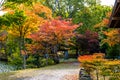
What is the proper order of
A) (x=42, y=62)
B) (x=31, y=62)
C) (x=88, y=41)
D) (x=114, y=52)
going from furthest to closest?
(x=88, y=41) → (x=31, y=62) → (x=114, y=52) → (x=42, y=62)

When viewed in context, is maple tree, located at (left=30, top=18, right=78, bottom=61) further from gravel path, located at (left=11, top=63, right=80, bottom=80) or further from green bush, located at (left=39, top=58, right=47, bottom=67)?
gravel path, located at (left=11, top=63, right=80, bottom=80)

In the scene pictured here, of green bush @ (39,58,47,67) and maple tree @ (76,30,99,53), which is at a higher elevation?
maple tree @ (76,30,99,53)

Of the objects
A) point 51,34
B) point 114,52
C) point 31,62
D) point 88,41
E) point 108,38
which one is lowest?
point 31,62

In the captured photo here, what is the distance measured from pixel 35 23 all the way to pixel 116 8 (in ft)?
54.2

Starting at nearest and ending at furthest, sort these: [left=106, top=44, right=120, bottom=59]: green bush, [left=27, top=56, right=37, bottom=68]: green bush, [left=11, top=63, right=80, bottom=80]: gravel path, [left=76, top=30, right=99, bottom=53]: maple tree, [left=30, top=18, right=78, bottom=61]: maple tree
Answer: [left=11, top=63, right=80, bottom=80]: gravel path
[left=30, top=18, right=78, bottom=61]: maple tree
[left=27, top=56, right=37, bottom=68]: green bush
[left=106, top=44, right=120, bottom=59]: green bush
[left=76, top=30, right=99, bottom=53]: maple tree

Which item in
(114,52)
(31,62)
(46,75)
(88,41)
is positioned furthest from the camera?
(88,41)

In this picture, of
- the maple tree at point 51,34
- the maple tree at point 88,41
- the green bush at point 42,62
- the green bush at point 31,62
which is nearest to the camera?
the maple tree at point 51,34

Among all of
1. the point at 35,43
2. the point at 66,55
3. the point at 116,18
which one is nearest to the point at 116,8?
the point at 116,18

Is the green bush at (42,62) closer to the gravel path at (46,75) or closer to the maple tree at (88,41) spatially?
the maple tree at (88,41)

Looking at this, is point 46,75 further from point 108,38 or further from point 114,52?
point 114,52

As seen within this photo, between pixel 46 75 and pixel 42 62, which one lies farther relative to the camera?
pixel 42 62

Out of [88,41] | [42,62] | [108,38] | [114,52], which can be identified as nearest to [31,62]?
[42,62]

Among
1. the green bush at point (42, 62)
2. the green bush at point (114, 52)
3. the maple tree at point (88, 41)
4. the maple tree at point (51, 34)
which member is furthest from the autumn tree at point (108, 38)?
the green bush at point (42, 62)

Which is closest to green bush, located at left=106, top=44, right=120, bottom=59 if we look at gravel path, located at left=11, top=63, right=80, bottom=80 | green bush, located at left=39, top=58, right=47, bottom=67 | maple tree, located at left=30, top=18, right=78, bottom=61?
maple tree, located at left=30, top=18, right=78, bottom=61
